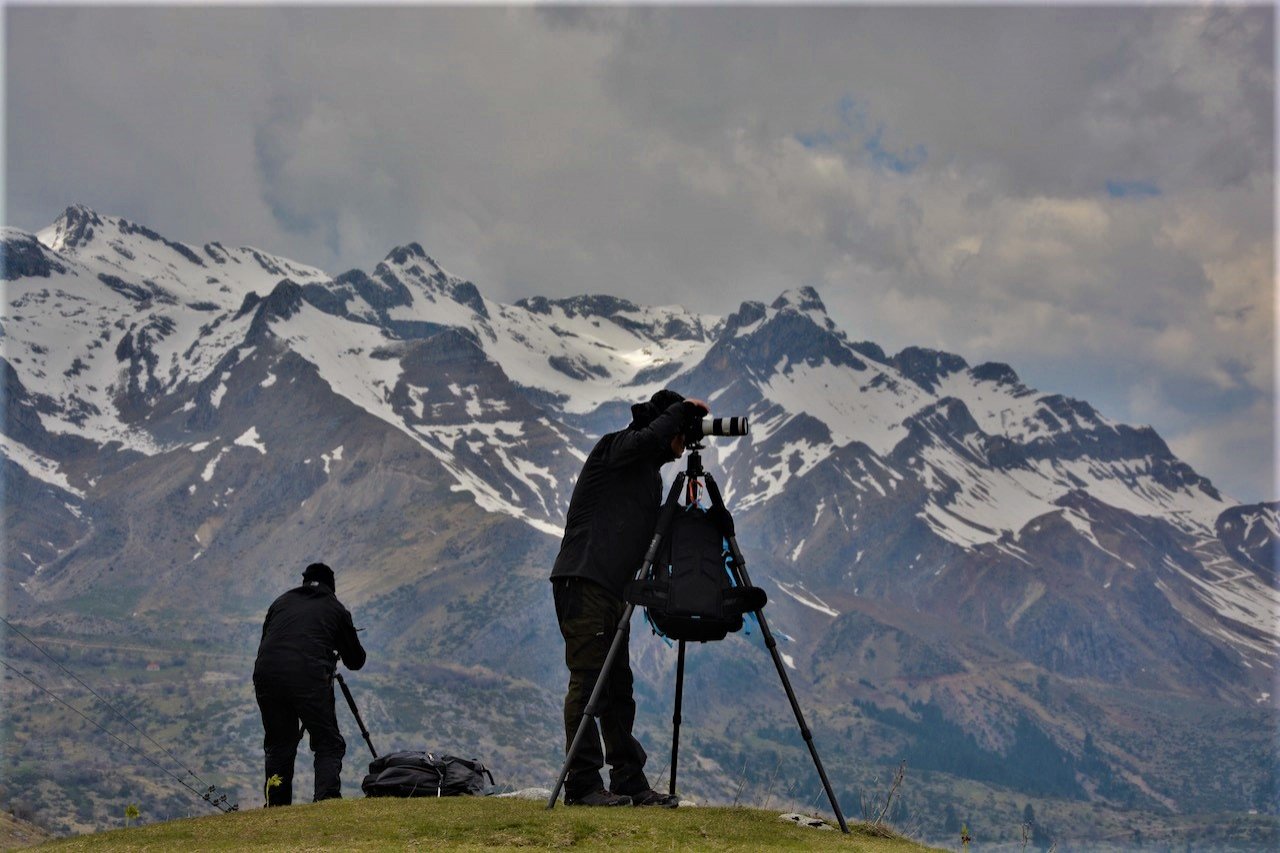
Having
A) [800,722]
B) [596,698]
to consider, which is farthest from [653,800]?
[800,722]

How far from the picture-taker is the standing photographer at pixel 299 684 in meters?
15.8

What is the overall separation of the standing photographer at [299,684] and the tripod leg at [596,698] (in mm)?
3693

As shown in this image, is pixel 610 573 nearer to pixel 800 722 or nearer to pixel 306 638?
pixel 800 722

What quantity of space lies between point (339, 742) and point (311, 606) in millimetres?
1798

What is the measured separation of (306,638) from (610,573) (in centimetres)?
453

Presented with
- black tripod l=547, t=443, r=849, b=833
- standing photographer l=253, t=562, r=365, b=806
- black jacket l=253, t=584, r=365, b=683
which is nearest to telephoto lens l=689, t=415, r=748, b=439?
black tripod l=547, t=443, r=849, b=833

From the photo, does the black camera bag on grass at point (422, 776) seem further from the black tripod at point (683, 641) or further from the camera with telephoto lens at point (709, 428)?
the camera with telephoto lens at point (709, 428)

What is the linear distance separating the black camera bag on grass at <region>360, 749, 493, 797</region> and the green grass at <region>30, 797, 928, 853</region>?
4.82 ft

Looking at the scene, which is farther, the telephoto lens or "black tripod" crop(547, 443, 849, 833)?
the telephoto lens

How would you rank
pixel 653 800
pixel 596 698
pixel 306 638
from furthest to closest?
pixel 306 638 → pixel 653 800 → pixel 596 698

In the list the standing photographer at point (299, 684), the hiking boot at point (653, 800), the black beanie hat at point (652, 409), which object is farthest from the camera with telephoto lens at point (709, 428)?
the standing photographer at point (299, 684)

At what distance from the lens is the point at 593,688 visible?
13.8 m

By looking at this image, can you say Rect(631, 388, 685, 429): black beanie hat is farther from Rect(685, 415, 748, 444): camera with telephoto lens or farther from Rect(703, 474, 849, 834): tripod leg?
Rect(703, 474, 849, 834): tripod leg

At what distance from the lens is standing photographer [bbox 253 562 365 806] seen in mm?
15820
